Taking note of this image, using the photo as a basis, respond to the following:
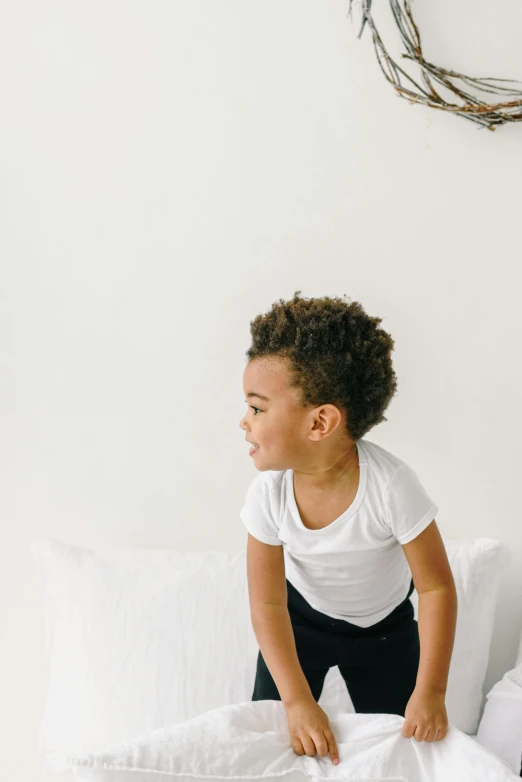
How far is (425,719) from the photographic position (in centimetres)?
93

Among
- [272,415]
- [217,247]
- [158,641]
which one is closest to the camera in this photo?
[272,415]

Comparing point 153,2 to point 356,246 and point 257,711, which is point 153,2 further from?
point 257,711

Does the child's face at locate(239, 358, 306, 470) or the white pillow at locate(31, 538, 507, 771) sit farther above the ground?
the child's face at locate(239, 358, 306, 470)

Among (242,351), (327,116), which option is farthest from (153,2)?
(242,351)

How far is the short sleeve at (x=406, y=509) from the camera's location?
101cm

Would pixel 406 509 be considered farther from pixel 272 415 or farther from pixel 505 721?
pixel 505 721

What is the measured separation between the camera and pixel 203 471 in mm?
1450

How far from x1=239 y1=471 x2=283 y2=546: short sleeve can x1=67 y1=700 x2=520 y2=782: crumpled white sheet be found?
22 cm

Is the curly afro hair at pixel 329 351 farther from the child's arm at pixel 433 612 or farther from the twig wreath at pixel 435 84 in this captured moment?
the twig wreath at pixel 435 84

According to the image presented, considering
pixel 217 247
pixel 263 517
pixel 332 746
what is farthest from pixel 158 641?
pixel 217 247

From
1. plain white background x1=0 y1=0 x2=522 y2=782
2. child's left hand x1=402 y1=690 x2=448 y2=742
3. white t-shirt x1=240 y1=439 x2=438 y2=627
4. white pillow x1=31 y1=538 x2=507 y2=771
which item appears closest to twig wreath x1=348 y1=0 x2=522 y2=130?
plain white background x1=0 y1=0 x2=522 y2=782

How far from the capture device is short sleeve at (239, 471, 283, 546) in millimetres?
1091

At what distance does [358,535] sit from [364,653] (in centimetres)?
20

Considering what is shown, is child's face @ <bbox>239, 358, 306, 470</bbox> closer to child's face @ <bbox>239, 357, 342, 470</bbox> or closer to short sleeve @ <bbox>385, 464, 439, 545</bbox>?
child's face @ <bbox>239, 357, 342, 470</bbox>
